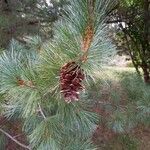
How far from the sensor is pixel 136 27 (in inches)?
191

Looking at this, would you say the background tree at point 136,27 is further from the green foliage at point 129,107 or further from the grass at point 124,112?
the green foliage at point 129,107

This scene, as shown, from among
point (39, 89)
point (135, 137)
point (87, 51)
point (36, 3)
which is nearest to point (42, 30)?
point (36, 3)

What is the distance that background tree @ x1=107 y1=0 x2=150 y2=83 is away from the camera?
14.9ft

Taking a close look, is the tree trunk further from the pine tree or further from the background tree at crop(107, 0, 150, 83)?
the pine tree

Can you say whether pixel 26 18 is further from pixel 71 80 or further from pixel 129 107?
pixel 71 80

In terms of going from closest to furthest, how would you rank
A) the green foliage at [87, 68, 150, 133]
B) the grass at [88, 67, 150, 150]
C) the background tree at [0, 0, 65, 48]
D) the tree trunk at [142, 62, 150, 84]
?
the green foliage at [87, 68, 150, 133] → the grass at [88, 67, 150, 150] → the background tree at [0, 0, 65, 48] → the tree trunk at [142, 62, 150, 84]

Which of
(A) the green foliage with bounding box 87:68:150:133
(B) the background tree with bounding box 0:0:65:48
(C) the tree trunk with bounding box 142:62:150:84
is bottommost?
(C) the tree trunk with bounding box 142:62:150:84

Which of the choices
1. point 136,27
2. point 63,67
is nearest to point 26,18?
Result: point 136,27

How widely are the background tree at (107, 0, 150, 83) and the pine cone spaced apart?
3233 millimetres

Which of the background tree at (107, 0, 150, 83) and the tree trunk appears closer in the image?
the background tree at (107, 0, 150, 83)

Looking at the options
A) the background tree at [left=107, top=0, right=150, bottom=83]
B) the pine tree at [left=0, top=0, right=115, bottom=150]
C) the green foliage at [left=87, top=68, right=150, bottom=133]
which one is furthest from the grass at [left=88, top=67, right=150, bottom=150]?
the background tree at [left=107, top=0, right=150, bottom=83]

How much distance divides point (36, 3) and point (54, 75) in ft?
8.02

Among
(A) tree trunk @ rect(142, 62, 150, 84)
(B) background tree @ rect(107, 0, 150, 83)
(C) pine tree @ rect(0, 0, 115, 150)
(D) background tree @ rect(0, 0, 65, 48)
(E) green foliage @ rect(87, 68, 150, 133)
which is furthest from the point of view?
(A) tree trunk @ rect(142, 62, 150, 84)

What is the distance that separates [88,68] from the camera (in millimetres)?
1119
